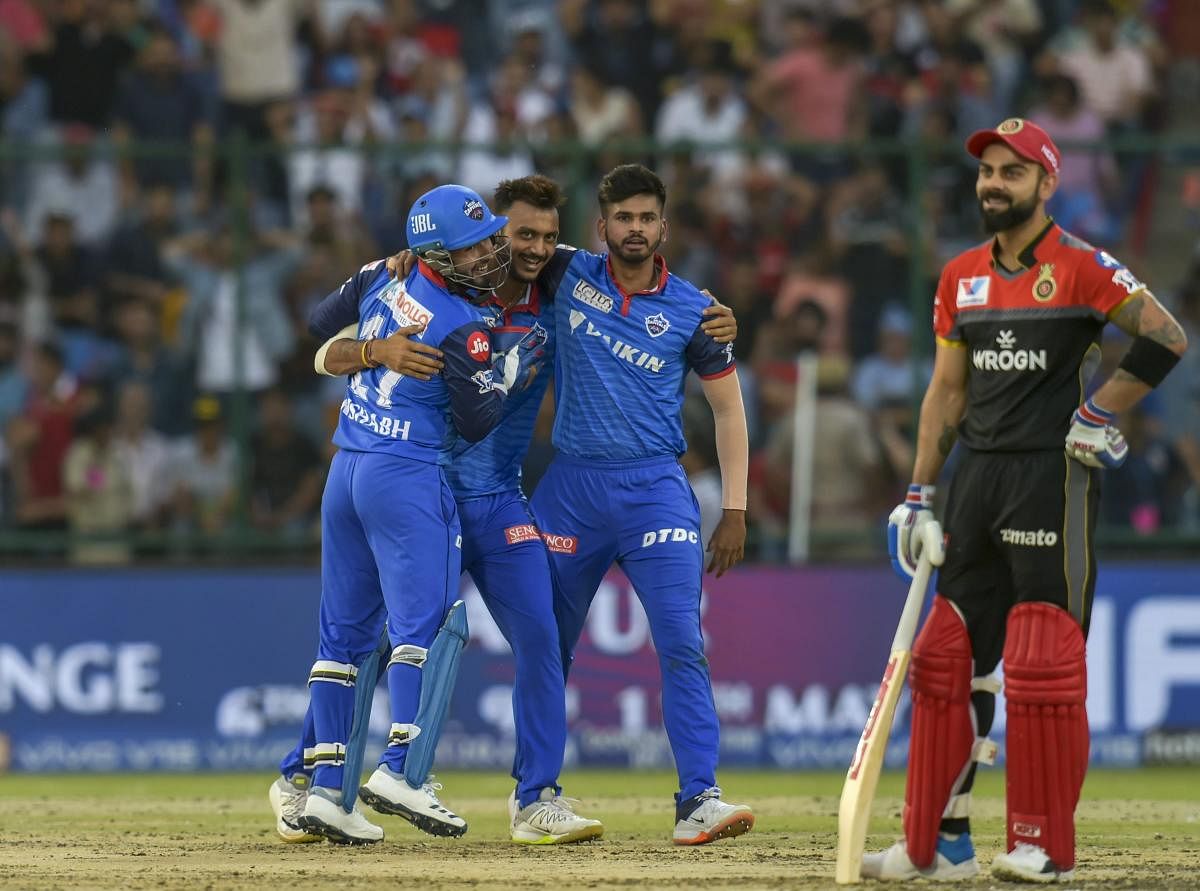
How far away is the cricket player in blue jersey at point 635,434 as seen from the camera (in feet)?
29.7

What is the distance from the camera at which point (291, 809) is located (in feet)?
29.3

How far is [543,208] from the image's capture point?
909cm

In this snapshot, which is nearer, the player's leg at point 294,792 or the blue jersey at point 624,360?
the player's leg at point 294,792

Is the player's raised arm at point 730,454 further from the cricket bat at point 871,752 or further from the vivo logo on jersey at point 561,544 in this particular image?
the cricket bat at point 871,752

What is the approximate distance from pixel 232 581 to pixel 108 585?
0.82 meters

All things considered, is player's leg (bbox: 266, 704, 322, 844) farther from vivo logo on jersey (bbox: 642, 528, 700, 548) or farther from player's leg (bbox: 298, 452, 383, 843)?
vivo logo on jersey (bbox: 642, 528, 700, 548)

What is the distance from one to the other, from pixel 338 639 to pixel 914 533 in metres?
2.49

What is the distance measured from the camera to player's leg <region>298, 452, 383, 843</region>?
28.0 feet

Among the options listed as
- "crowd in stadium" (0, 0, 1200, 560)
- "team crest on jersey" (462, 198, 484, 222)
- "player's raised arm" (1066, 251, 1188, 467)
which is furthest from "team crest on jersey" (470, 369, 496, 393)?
"crowd in stadium" (0, 0, 1200, 560)

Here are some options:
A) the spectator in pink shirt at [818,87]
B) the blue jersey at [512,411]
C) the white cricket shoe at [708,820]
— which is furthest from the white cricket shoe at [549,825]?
the spectator in pink shirt at [818,87]

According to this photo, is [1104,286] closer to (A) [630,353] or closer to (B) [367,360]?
(A) [630,353]

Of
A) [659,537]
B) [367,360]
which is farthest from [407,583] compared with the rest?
[659,537]

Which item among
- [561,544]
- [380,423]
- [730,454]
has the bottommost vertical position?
[561,544]

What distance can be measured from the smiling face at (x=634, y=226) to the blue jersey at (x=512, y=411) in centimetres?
47
